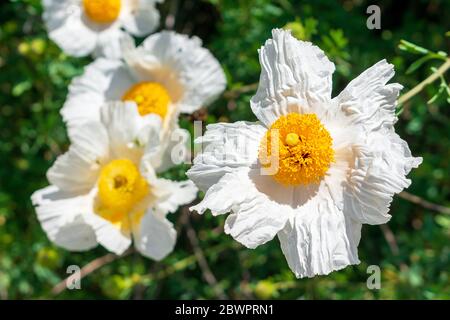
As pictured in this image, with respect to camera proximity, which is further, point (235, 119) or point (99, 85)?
point (235, 119)

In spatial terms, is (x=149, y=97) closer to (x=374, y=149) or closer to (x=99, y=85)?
(x=99, y=85)

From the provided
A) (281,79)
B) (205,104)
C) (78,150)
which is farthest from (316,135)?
(78,150)

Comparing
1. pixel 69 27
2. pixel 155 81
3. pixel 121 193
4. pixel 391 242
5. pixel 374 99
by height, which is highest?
pixel 374 99

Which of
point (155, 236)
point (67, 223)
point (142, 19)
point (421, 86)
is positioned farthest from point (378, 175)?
point (142, 19)

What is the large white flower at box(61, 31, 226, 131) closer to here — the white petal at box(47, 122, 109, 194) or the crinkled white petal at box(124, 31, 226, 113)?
the crinkled white petal at box(124, 31, 226, 113)

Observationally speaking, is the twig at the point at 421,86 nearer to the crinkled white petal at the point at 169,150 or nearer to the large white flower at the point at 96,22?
the crinkled white petal at the point at 169,150

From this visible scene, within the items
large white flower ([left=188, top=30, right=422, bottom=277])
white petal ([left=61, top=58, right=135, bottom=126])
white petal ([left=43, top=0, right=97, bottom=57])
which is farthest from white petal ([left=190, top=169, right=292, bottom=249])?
white petal ([left=43, top=0, right=97, bottom=57])

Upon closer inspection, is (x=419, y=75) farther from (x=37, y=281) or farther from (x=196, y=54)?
(x=37, y=281)

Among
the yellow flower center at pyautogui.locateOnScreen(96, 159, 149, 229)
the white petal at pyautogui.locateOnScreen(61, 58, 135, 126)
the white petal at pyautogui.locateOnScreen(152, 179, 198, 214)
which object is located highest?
the white petal at pyautogui.locateOnScreen(61, 58, 135, 126)
